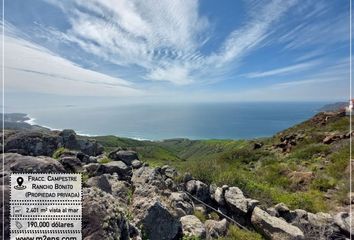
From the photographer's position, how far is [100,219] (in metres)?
4.20

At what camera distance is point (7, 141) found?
12672mm

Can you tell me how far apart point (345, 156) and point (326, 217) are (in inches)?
471

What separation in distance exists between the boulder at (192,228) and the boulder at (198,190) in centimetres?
322

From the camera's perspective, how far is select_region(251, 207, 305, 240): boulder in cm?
718

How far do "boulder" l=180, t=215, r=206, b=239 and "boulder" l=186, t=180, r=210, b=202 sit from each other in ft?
10.6

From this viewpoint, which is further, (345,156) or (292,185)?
(345,156)

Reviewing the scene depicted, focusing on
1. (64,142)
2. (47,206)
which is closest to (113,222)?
(47,206)

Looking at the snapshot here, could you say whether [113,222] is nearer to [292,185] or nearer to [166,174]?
[166,174]

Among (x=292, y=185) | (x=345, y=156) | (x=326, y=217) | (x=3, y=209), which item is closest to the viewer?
(x=3, y=209)

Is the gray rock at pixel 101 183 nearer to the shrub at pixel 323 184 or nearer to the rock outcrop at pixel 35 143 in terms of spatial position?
the rock outcrop at pixel 35 143

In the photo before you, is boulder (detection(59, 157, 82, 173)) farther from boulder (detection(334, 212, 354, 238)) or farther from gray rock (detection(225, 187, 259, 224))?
boulder (detection(334, 212, 354, 238))

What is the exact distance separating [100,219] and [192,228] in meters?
3.16

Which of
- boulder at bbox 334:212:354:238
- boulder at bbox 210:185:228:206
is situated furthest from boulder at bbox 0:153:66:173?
boulder at bbox 334:212:354:238

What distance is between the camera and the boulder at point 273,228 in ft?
23.6
